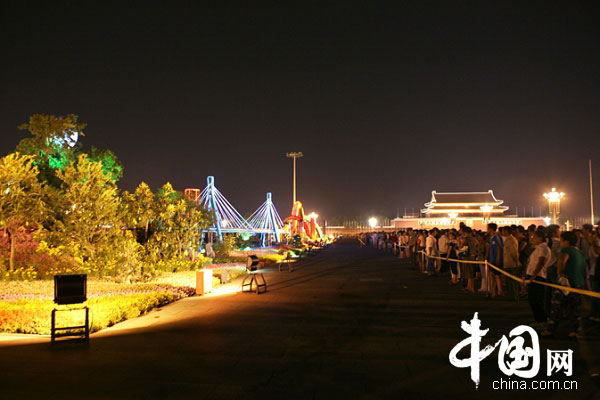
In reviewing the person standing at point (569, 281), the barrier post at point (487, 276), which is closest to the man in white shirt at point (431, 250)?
the barrier post at point (487, 276)

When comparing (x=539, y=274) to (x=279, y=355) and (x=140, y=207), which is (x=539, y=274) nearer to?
(x=279, y=355)

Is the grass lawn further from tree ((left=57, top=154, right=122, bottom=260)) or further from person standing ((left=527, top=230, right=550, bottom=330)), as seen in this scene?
person standing ((left=527, top=230, right=550, bottom=330))

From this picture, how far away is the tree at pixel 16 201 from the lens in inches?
576

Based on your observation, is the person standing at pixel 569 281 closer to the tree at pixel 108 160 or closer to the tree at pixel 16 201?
the tree at pixel 16 201

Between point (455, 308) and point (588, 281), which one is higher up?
point (588, 281)

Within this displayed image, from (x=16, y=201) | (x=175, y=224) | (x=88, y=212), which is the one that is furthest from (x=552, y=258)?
(x=16, y=201)

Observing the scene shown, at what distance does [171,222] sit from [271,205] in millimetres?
53049

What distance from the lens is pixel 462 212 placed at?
88.7 metres

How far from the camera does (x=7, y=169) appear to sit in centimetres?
1475

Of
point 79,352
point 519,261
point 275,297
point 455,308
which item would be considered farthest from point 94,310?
point 519,261

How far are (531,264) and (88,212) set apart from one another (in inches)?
550

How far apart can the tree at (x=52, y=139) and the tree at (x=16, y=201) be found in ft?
47.4

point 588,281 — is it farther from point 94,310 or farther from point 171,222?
point 171,222

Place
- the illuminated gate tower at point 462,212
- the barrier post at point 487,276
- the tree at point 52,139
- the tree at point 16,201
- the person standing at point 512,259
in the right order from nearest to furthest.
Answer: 1. the person standing at point 512,259
2. the barrier post at point 487,276
3. the tree at point 16,201
4. the tree at point 52,139
5. the illuminated gate tower at point 462,212
